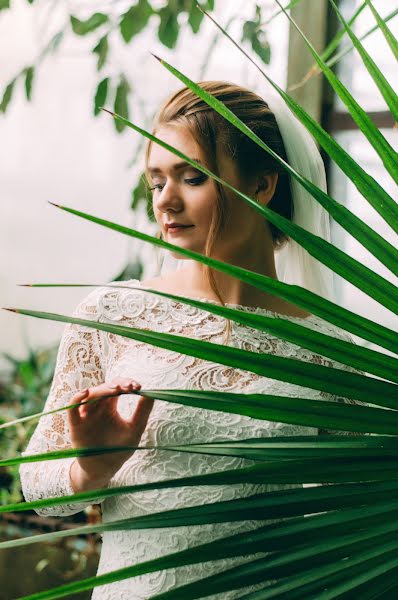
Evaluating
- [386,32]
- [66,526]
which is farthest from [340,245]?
[386,32]

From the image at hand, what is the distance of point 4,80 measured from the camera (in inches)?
147

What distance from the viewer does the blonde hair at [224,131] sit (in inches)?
55.2

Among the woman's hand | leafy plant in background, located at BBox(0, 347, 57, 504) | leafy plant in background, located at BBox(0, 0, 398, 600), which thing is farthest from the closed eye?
leafy plant in background, located at BBox(0, 347, 57, 504)

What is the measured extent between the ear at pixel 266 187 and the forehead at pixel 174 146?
15 cm

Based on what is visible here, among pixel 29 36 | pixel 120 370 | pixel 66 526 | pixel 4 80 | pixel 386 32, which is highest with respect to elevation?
pixel 29 36

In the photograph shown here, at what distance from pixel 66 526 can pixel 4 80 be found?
1.92 meters

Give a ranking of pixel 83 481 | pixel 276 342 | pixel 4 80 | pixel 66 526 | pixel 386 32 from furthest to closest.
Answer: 1. pixel 4 80
2. pixel 66 526
3. pixel 276 342
4. pixel 83 481
5. pixel 386 32

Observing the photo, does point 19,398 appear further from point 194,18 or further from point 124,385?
point 124,385

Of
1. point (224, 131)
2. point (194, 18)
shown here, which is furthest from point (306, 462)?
point (194, 18)

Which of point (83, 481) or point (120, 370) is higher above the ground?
point (120, 370)

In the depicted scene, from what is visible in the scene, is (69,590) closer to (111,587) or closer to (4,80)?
(111,587)

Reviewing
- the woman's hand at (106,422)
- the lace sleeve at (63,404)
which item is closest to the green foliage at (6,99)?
the lace sleeve at (63,404)

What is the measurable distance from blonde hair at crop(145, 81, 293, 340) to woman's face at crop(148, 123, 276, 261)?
1cm

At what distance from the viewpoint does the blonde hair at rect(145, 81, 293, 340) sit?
1403 millimetres
